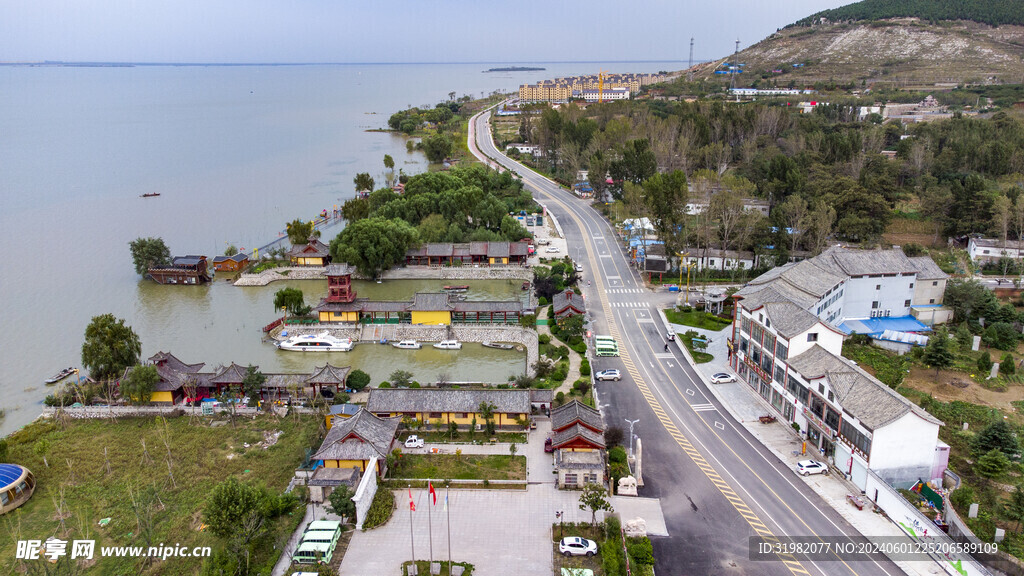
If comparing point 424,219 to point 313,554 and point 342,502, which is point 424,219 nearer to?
point 342,502

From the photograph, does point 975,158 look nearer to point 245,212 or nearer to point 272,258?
point 272,258

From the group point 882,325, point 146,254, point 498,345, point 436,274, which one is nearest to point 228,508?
point 498,345

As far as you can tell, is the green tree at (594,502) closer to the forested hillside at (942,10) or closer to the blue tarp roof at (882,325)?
the blue tarp roof at (882,325)

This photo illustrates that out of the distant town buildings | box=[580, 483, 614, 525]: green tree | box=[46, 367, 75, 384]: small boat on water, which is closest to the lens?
box=[580, 483, 614, 525]: green tree

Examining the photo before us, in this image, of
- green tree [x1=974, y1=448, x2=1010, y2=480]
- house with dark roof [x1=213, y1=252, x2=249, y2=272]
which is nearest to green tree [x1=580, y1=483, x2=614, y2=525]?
green tree [x1=974, y1=448, x2=1010, y2=480]

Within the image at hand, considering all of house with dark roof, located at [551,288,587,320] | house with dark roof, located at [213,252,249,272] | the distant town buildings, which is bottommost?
house with dark roof, located at [551,288,587,320]

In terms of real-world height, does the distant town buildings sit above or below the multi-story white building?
above

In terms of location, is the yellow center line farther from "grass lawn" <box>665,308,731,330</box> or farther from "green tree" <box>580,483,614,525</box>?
"green tree" <box>580,483,614,525</box>

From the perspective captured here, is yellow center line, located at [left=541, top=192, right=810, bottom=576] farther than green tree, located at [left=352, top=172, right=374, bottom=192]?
No
